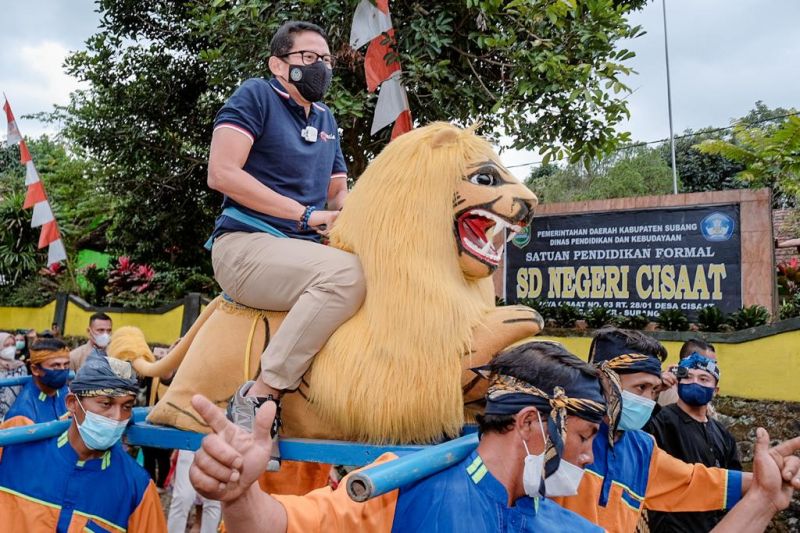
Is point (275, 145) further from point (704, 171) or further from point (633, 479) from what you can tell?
point (704, 171)

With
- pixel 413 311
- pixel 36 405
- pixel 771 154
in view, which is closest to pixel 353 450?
pixel 413 311

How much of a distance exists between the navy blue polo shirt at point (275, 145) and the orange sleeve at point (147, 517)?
109 centimetres

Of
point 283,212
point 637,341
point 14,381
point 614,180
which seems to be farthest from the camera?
point 614,180

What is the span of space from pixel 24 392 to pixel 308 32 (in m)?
3.26

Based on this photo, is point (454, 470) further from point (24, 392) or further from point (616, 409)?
point (24, 392)

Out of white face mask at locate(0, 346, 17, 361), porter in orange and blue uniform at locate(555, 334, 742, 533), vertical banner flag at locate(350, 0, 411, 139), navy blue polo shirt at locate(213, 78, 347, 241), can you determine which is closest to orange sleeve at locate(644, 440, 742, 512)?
porter in orange and blue uniform at locate(555, 334, 742, 533)

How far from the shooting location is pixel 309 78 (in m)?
2.75

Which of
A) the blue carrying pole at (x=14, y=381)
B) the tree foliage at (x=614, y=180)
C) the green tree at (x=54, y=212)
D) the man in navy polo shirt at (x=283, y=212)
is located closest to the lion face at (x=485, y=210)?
the man in navy polo shirt at (x=283, y=212)

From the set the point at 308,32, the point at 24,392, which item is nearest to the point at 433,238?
the point at 308,32

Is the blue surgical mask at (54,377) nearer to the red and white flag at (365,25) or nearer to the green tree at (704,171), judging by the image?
the red and white flag at (365,25)

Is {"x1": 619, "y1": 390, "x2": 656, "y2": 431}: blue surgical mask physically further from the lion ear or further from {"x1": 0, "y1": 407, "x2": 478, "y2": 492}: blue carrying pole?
the lion ear

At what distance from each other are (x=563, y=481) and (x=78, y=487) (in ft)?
6.33

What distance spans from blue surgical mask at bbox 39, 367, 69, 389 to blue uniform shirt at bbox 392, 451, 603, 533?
142 inches

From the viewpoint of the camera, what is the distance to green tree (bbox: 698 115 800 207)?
1001cm
